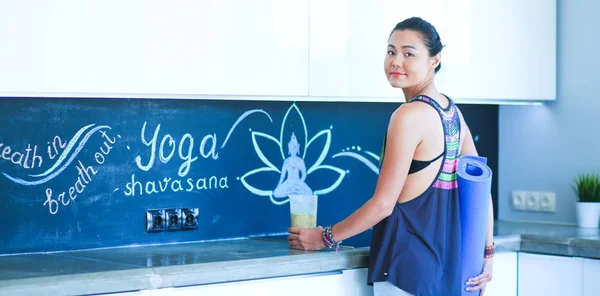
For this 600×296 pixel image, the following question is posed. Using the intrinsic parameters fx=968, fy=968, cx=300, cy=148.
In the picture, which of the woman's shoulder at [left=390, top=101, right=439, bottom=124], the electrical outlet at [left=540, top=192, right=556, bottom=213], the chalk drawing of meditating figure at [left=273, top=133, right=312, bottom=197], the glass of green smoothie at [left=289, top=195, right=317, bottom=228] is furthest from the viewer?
the electrical outlet at [left=540, top=192, right=556, bottom=213]

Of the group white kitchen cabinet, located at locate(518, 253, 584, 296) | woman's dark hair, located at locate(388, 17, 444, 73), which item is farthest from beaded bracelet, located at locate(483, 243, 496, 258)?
woman's dark hair, located at locate(388, 17, 444, 73)

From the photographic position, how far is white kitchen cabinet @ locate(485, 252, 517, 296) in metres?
3.19

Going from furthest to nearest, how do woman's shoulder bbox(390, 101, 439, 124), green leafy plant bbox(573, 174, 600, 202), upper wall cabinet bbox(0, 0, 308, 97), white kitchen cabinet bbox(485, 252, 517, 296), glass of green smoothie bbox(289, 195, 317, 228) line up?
green leafy plant bbox(573, 174, 600, 202), white kitchen cabinet bbox(485, 252, 517, 296), glass of green smoothie bbox(289, 195, 317, 228), woman's shoulder bbox(390, 101, 439, 124), upper wall cabinet bbox(0, 0, 308, 97)

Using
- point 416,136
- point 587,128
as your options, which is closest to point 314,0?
point 416,136

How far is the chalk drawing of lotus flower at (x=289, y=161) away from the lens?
3281mm

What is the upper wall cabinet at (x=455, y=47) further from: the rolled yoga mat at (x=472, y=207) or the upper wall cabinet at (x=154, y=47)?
the rolled yoga mat at (x=472, y=207)

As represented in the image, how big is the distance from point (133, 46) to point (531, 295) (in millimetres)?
1594

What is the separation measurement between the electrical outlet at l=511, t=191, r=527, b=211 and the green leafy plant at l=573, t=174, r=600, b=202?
277mm

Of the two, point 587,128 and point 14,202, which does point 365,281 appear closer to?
point 14,202

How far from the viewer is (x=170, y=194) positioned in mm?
3078

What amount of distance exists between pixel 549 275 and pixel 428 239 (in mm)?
789

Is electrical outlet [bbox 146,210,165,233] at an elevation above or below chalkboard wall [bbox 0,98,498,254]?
below

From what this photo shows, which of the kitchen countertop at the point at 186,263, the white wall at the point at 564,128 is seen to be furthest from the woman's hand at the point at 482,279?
the white wall at the point at 564,128

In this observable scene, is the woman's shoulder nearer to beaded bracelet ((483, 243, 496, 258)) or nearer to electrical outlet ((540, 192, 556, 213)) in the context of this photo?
beaded bracelet ((483, 243, 496, 258))
